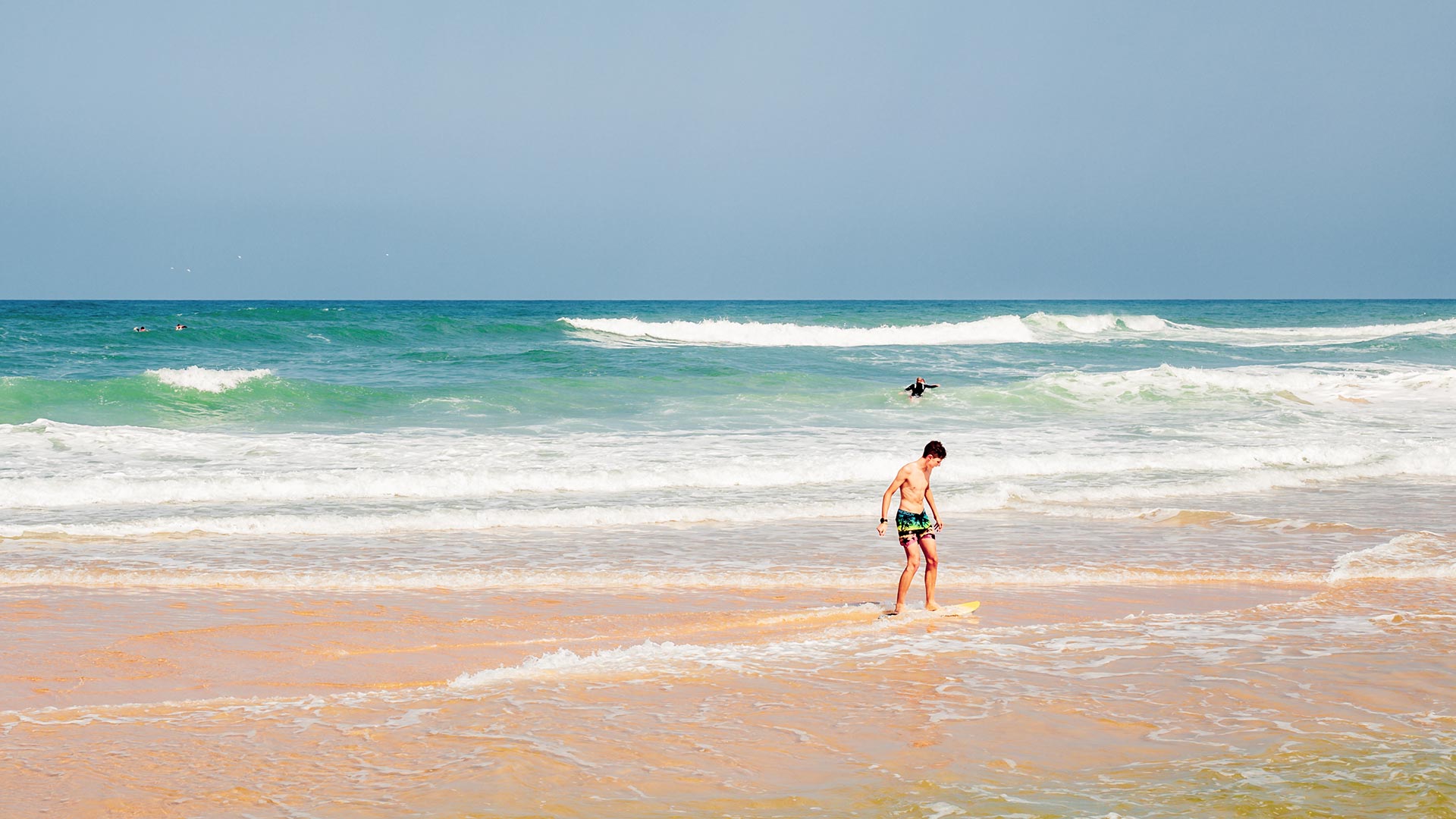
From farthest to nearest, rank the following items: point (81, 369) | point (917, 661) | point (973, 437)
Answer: point (81, 369), point (973, 437), point (917, 661)

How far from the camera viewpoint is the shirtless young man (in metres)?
8.60

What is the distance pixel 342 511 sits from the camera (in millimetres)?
13188

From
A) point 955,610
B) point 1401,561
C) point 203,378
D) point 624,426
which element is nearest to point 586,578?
point 955,610

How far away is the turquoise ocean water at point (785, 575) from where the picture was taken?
17.7 ft

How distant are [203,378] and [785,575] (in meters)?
20.3

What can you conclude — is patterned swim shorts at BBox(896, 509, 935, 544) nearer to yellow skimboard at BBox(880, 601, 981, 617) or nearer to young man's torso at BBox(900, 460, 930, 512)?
young man's torso at BBox(900, 460, 930, 512)

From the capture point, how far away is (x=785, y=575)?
10.2 meters

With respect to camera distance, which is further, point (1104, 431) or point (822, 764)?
point (1104, 431)

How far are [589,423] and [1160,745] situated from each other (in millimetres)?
17020

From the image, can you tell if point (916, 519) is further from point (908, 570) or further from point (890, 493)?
point (908, 570)

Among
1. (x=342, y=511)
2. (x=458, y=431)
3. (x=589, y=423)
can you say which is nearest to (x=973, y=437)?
(x=589, y=423)

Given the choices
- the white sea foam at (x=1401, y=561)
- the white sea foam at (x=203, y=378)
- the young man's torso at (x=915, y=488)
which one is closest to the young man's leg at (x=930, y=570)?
the young man's torso at (x=915, y=488)

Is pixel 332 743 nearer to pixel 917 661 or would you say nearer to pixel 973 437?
pixel 917 661

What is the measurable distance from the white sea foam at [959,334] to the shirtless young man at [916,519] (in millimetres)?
39821
